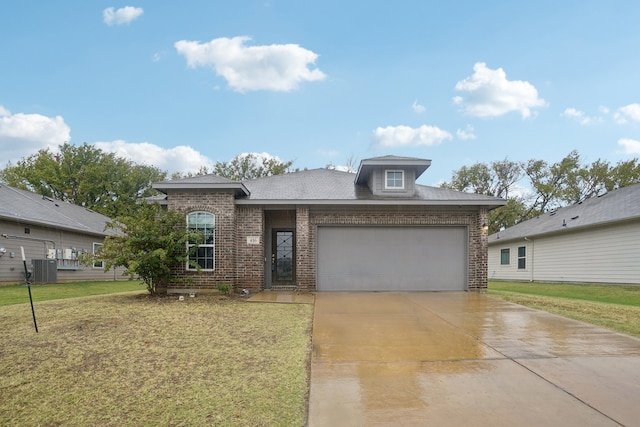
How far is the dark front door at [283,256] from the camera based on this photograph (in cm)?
1305

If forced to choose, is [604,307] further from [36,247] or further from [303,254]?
[36,247]

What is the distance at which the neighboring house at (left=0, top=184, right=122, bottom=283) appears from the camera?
14008 mm

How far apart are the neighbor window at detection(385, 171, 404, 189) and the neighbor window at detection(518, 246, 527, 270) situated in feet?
38.9

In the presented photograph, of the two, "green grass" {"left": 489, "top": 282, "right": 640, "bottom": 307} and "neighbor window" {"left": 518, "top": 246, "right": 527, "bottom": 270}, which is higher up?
"neighbor window" {"left": 518, "top": 246, "right": 527, "bottom": 270}

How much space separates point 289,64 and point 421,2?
7.76m

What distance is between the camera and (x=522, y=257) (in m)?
20.2

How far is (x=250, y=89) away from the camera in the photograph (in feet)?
61.7

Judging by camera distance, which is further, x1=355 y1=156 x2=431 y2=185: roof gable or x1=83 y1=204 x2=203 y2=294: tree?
x1=355 y1=156 x2=431 y2=185: roof gable

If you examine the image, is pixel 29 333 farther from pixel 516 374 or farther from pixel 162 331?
pixel 516 374

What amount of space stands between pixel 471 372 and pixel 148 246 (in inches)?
321

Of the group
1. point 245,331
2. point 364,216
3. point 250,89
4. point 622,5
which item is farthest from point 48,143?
point 622,5

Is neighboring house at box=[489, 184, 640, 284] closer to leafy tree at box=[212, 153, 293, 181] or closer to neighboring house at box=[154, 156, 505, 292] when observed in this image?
neighboring house at box=[154, 156, 505, 292]

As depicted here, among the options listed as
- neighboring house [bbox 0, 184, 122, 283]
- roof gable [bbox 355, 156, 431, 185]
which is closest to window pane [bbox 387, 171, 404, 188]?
roof gable [bbox 355, 156, 431, 185]

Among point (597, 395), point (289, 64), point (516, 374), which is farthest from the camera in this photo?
point (289, 64)
